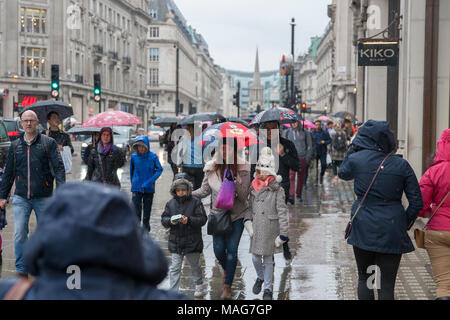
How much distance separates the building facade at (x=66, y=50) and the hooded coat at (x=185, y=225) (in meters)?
47.4

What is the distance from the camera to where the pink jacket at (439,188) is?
5.86 metres

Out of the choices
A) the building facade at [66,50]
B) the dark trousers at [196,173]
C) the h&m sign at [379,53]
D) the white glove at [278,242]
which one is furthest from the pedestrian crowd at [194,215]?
the building facade at [66,50]

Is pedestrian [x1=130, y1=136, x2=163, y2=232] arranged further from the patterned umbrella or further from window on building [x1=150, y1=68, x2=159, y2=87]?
window on building [x1=150, y1=68, x2=159, y2=87]

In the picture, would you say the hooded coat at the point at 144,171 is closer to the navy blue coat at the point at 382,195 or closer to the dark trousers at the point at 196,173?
the dark trousers at the point at 196,173

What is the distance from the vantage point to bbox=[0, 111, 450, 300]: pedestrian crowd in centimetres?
181

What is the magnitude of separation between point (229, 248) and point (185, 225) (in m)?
0.54

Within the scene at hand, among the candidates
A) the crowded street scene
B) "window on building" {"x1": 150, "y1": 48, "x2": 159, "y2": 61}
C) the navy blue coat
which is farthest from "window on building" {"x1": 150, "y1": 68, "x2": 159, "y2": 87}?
the navy blue coat

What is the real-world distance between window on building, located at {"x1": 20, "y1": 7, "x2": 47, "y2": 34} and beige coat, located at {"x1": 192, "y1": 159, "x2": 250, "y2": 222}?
49363 mm

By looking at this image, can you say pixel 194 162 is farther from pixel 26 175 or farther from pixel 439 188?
pixel 439 188

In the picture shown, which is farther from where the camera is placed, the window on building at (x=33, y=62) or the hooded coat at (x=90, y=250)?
the window on building at (x=33, y=62)

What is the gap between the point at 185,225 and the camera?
6.69 metres

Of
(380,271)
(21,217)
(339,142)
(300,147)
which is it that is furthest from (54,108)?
(339,142)

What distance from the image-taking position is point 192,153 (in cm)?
1146

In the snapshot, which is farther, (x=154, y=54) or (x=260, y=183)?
(x=154, y=54)
